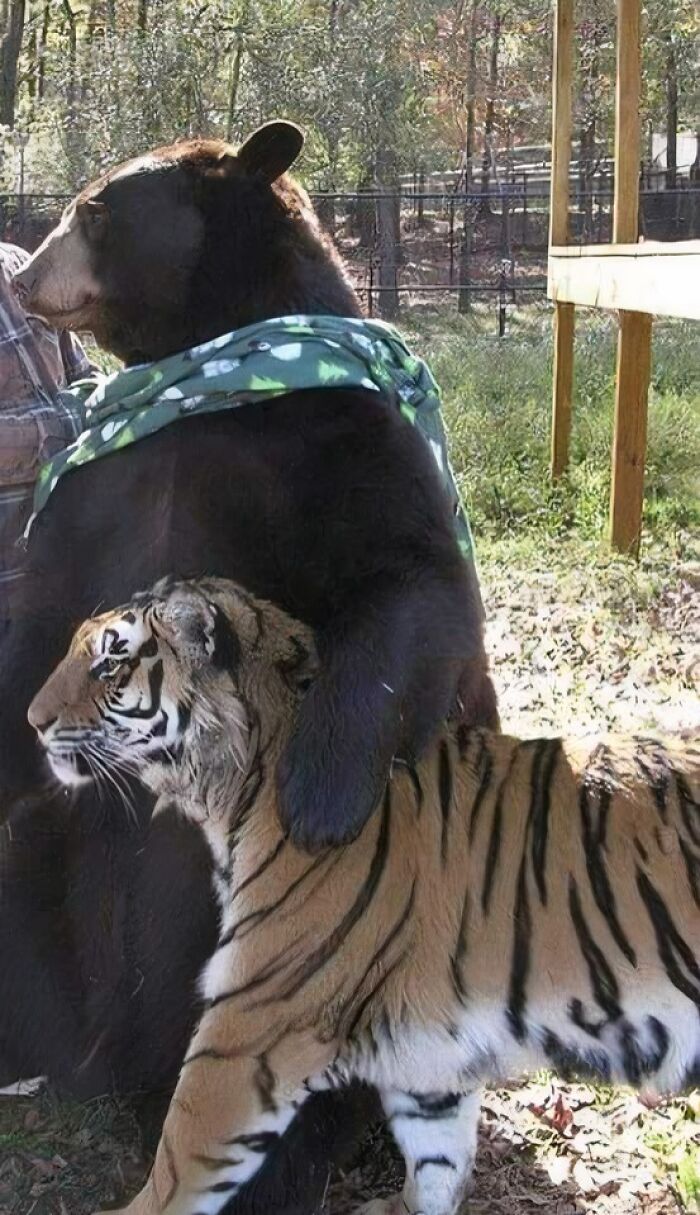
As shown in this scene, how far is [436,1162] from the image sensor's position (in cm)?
171

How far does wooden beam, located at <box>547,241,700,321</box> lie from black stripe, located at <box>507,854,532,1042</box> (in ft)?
2.69

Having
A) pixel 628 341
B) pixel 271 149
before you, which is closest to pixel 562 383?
pixel 628 341

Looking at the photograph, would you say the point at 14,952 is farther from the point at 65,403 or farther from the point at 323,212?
the point at 323,212

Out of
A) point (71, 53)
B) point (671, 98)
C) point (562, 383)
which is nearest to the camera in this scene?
point (71, 53)

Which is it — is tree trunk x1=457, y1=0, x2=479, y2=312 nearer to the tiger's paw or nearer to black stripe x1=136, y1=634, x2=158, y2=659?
black stripe x1=136, y1=634, x2=158, y2=659

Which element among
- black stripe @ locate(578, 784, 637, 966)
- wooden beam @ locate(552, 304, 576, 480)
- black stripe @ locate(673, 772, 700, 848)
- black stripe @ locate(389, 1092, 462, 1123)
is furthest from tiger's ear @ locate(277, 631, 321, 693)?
wooden beam @ locate(552, 304, 576, 480)

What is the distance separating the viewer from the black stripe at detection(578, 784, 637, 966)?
1.55m

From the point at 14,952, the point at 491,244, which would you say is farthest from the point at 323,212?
the point at 14,952

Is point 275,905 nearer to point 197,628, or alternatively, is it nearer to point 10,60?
point 197,628

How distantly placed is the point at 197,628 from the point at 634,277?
1.08 meters

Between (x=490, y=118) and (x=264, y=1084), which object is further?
(x=490, y=118)

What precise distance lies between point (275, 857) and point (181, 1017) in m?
0.25

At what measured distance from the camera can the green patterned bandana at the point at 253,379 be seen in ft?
5.07

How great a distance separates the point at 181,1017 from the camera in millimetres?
1649
